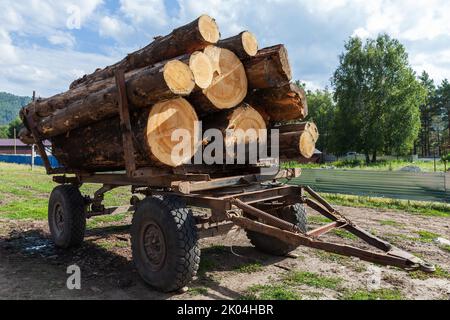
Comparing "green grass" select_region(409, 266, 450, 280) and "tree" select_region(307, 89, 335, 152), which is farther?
"tree" select_region(307, 89, 335, 152)

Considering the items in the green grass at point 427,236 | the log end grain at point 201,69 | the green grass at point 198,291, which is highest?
the log end grain at point 201,69

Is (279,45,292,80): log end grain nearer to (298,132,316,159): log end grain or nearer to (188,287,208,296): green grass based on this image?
(298,132,316,159): log end grain

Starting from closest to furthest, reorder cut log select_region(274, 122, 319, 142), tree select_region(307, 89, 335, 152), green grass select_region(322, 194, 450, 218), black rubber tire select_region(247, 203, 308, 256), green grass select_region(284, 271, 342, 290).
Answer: green grass select_region(284, 271, 342, 290)
cut log select_region(274, 122, 319, 142)
black rubber tire select_region(247, 203, 308, 256)
green grass select_region(322, 194, 450, 218)
tree select_region(307, 89, 335, 152)

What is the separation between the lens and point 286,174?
19.5 feet

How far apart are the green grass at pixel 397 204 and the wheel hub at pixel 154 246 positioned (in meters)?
7.87

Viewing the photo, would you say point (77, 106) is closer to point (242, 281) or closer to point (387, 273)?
point (242, 281)

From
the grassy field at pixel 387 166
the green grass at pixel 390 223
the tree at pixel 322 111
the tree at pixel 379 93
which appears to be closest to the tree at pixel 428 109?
the tree at pixel 322 111

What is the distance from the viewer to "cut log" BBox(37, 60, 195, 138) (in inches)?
165

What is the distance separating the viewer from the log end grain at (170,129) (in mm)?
4590

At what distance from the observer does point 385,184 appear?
1182 centimetres

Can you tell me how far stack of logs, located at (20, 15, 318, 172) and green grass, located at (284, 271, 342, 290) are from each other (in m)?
1.69

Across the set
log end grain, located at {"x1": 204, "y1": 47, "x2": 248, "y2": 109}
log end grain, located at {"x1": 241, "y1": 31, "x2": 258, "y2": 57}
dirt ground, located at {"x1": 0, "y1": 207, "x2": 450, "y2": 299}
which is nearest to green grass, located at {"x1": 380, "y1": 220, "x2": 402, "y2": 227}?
dirt ground, located at {"x1": 0, "y1": 207, "x2": 450, "y2": 299}

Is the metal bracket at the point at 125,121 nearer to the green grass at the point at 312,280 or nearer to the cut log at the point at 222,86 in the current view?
the cut log at the point at 222,86

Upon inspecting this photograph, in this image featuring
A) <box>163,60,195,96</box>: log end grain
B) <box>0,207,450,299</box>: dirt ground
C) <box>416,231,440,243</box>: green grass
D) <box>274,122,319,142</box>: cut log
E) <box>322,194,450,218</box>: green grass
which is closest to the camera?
<box>163,60,195,96</box>: log end grain
